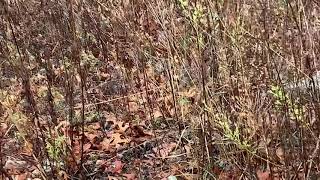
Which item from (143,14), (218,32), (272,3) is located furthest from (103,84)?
(272,3)

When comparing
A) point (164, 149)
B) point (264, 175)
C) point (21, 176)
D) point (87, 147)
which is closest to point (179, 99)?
point (164, 149)

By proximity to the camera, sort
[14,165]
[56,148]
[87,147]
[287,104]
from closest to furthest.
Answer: [287,104], [56,148], [14,165], [87,147]

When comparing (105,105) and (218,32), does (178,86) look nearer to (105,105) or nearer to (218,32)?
(218,32)

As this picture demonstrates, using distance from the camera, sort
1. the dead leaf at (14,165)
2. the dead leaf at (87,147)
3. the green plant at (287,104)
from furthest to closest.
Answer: the dead leaf at (87,147) < the dead leaf at (14,165) < the green plant at (287,104)

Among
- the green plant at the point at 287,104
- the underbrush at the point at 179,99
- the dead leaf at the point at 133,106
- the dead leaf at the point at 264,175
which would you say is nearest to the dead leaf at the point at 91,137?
the underbrush at the point at 179,99

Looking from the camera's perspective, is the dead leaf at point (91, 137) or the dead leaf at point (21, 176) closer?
the dead leaf at point (21, 176)

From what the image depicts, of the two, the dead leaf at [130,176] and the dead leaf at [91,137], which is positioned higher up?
the dead leaf at [91,137]

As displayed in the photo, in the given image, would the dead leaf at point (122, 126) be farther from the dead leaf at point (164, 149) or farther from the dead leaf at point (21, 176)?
the dead leaf at point (21, 176)

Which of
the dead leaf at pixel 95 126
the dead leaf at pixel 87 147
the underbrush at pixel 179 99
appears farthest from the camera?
the dead leaf at pixel 95 126

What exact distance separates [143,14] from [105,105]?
3.14 ft

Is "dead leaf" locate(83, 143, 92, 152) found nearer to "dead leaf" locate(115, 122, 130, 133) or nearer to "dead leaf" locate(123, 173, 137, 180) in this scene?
"dead leaf" locate(115, 122, 130, 133)

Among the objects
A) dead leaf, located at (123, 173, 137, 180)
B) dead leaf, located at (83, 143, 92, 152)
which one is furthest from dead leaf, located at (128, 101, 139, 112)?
dead leaf, located at (123, 173, 137, 180)

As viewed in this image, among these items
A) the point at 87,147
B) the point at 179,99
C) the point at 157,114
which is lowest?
the point at 87,147

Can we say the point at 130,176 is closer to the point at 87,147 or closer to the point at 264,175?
the point at 87,147
